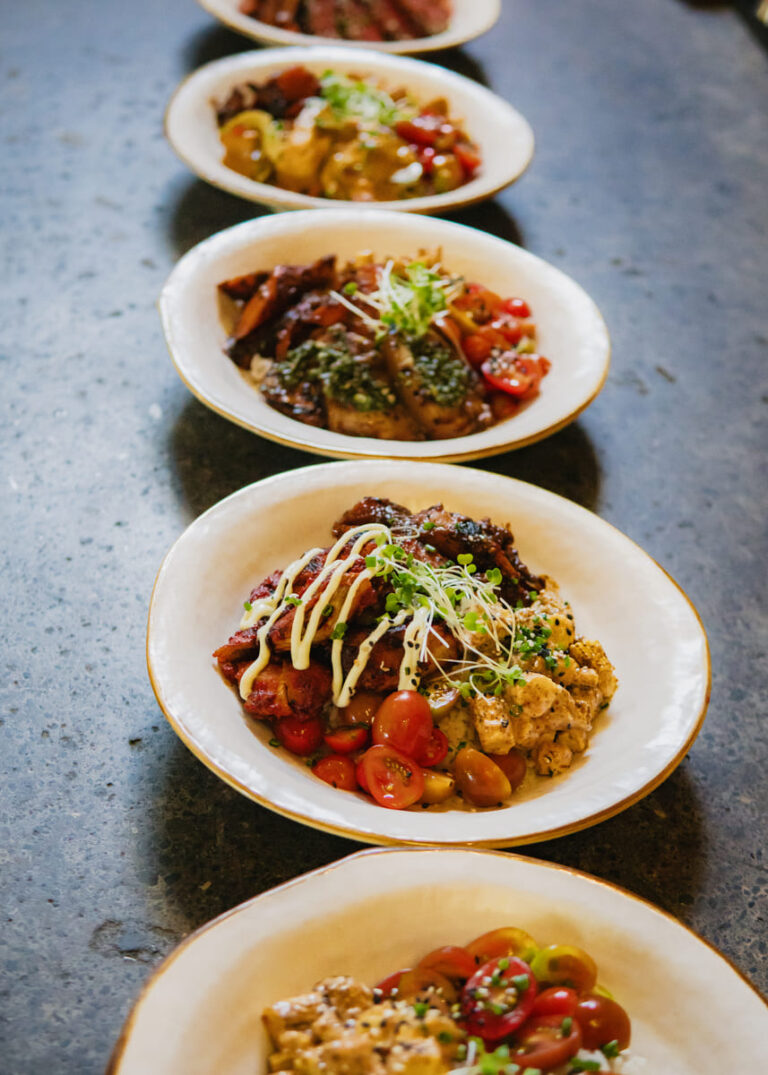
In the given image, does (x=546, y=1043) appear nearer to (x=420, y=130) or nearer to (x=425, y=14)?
(x=420, y=130)

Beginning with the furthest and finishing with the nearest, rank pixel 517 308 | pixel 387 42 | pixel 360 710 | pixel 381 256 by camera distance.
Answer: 1. pixel 387 42
2. pixel 381 256
3. pixel 517 308
4. pixel 360 710

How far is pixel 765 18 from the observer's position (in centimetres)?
657

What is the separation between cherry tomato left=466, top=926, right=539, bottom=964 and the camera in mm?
1799

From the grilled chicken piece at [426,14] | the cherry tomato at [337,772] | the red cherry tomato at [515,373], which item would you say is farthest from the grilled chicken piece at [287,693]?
the grilled chicken piece at [426,14]

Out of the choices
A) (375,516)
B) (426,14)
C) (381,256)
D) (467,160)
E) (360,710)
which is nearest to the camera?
(360,710)

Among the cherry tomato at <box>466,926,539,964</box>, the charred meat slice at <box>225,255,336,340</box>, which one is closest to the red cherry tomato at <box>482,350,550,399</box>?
the charred meat slice at <box>225,255,336,340</box>

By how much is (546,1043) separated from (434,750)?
74 centimetres

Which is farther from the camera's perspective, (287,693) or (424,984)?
(287,693)

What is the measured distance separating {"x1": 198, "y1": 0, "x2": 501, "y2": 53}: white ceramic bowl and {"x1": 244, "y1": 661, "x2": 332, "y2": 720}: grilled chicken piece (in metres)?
3.96

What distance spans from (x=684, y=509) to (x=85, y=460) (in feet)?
7.00

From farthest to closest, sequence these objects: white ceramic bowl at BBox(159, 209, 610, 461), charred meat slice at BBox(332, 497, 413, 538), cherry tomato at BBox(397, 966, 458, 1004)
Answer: white ceramic bowl at BBox(159, 209, 610, 461) < charred meat slice at BBox(332, 497, 413, 538) < cherry tomato at BBox(397, 966, 458, 1004)

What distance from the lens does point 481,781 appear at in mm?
2209

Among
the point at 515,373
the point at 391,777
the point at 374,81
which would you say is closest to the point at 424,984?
the point at 391,777

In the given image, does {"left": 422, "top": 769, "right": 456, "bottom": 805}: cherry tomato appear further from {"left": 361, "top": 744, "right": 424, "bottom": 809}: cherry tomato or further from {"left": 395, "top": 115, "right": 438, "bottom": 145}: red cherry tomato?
{"left": 395, "top": 115, "right": 438, "bottom": 145}: red cherry tomato
